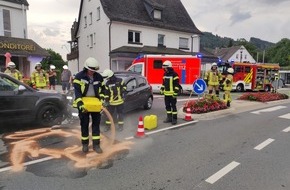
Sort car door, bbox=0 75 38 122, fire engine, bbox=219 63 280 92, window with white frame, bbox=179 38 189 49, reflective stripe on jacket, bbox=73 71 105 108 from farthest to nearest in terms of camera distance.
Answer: window with white frame, bbox=179 38 189 49, fire engine, bbox=219 63 280 92, car door, bbox=0 75 38 122, reflective stripe on jacket, bbox=73 71 105 108

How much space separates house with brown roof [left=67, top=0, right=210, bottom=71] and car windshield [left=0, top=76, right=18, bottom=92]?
18.2 m

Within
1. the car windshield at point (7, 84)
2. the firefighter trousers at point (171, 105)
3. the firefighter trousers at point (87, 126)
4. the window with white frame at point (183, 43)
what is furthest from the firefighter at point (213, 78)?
the window with white frame at point (183, 43)

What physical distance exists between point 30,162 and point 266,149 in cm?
503

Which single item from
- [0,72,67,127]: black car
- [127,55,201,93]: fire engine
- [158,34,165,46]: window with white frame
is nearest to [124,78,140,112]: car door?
[0,72,67,127]: black car

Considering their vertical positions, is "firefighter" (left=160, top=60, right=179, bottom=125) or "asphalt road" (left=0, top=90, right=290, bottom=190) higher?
"firefighter" (left=160, top=60, right=179, bottom=125)

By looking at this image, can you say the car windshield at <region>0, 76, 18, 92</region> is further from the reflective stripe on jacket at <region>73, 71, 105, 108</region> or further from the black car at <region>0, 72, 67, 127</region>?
the reflective stripe on jacket at <region>73, 71, 105, 108</region>

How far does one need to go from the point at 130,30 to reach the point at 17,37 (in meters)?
11.4

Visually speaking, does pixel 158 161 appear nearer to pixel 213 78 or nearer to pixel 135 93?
pixel 135 93

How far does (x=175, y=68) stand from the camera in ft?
60.7

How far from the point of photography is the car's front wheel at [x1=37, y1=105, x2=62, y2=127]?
8.12 metres

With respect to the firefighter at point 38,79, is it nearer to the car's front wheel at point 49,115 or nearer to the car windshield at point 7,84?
the car's front wheel at point 49,115

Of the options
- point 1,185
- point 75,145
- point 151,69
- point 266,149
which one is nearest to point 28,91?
point 75,145

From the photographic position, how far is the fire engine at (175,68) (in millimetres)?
18141

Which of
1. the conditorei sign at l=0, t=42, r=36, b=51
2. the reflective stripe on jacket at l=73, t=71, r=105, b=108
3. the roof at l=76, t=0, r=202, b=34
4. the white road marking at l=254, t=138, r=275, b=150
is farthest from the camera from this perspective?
the roof at l=76, t=0, r=202, b=34
